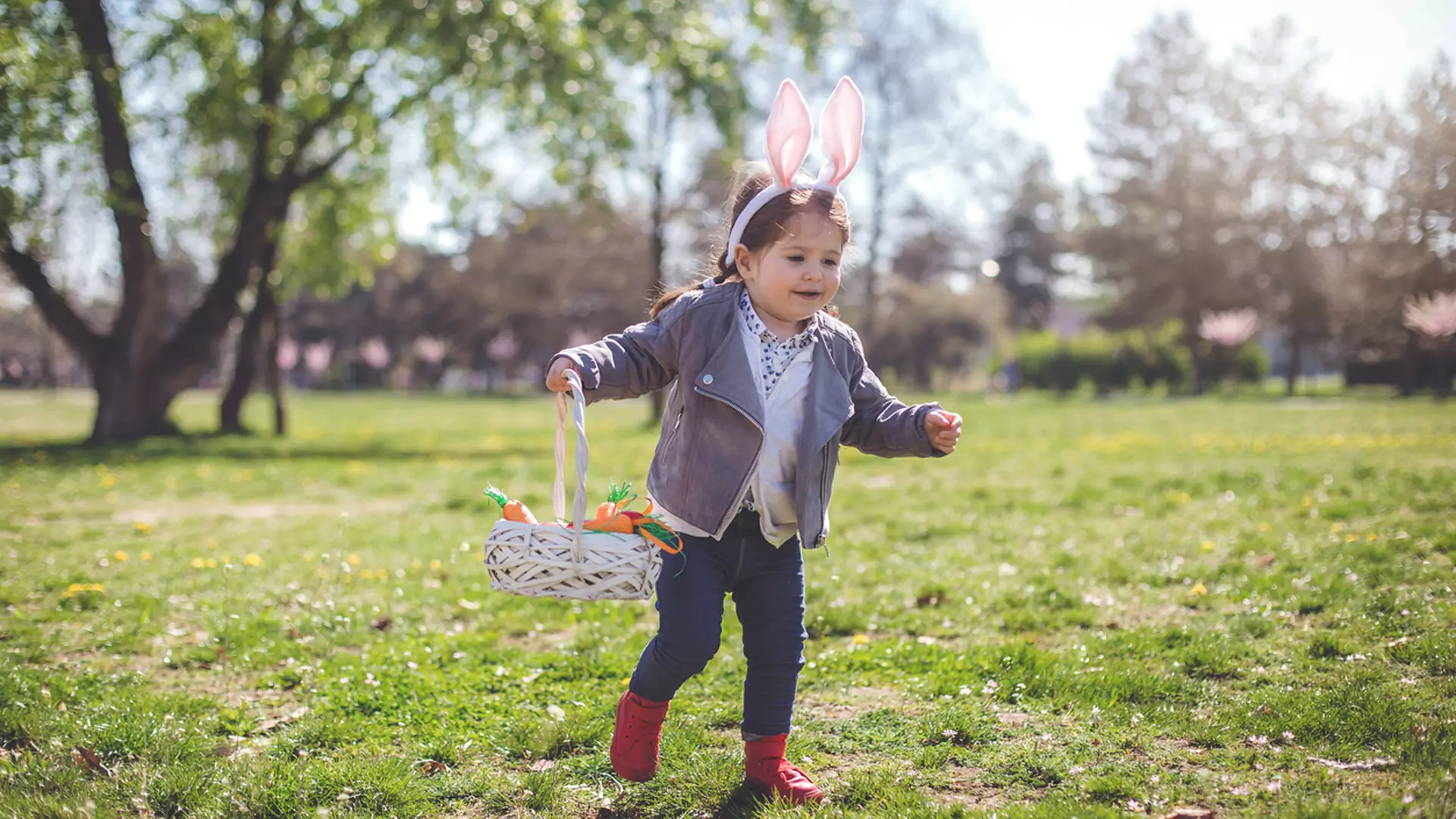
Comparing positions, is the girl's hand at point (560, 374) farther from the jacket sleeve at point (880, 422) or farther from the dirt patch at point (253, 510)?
the dirt patch at point (253, 510)

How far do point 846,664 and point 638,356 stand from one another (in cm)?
202

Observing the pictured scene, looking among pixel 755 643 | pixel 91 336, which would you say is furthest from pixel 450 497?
pixel 91 336

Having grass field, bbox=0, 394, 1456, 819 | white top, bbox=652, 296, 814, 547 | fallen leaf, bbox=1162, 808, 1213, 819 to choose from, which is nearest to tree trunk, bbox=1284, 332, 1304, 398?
grass field, bbox=0, 394, 1456, 819

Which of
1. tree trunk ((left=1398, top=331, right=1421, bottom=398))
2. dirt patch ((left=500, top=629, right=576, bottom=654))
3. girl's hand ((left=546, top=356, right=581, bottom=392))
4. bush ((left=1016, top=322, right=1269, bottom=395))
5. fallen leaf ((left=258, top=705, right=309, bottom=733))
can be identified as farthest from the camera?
bush ((left=1016, top=322, right=1269, bottom=395))

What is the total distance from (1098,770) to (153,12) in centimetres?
1735

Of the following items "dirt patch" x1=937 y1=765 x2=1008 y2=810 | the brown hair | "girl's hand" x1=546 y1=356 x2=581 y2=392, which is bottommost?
"dirt patch" x1=937 y1=765 x2=1008 y2=810

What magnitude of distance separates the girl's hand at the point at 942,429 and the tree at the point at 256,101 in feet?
43.1

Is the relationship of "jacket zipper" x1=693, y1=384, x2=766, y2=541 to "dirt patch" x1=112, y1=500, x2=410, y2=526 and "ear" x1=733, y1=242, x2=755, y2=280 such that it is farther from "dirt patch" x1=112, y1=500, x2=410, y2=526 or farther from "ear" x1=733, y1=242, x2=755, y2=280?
"dirt patch" x1=112, y1=500, x2=410, y2=526

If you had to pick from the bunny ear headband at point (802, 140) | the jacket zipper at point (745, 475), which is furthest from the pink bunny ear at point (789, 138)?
the jacket zipper at point (745, 475)

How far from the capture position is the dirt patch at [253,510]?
9445mm

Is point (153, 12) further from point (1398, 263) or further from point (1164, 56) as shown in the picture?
point (1164, 56)

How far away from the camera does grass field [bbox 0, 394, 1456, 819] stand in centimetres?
330

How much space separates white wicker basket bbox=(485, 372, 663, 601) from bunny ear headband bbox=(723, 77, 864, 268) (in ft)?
3.04

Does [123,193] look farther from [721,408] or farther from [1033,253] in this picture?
[1033,253]
